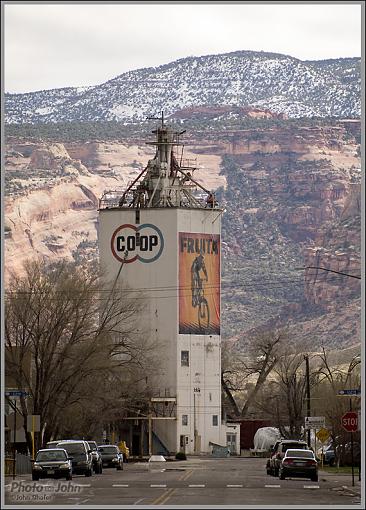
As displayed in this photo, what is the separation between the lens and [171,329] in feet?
410

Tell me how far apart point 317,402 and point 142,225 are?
2149 cm

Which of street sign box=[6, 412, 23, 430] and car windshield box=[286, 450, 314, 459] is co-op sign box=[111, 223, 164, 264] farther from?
car windshield box=[286, 450, 314, 459]

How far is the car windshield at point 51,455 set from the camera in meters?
57.9

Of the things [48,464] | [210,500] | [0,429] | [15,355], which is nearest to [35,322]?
[15,355]

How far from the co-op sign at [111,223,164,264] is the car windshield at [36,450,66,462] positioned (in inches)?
2710

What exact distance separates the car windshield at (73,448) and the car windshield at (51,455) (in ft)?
19.0

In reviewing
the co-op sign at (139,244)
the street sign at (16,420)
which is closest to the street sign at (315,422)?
the street sign at (16,420)

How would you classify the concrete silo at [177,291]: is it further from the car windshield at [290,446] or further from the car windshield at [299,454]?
the car windshield at [299,454]

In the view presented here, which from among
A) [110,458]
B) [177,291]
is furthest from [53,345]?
[177,291]

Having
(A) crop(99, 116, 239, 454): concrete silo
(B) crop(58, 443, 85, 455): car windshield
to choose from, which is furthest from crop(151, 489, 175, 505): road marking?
(A) crop(99, 116, 239, 454): concrete silo

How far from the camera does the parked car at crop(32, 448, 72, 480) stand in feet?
188

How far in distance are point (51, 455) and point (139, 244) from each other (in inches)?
2734

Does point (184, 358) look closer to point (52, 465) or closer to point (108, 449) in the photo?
point (108, 449)

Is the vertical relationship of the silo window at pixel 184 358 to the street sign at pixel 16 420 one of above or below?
above
